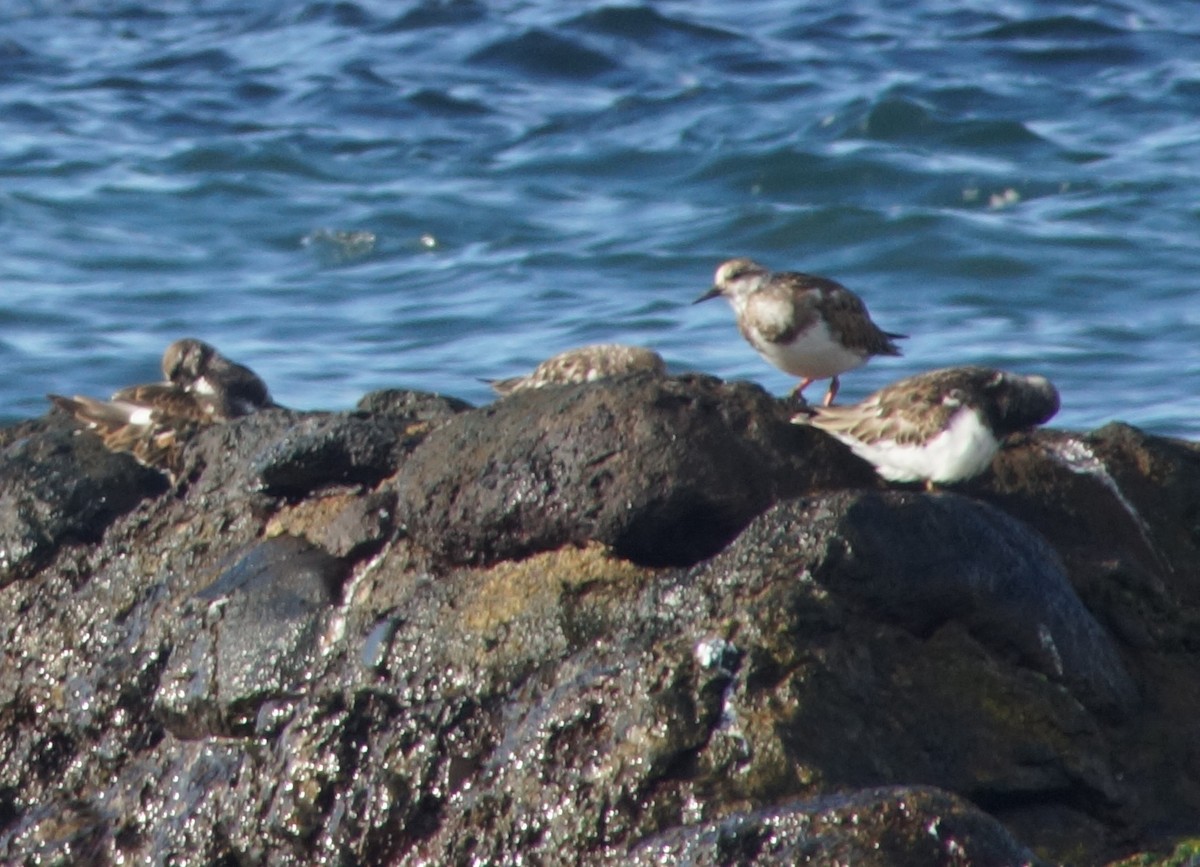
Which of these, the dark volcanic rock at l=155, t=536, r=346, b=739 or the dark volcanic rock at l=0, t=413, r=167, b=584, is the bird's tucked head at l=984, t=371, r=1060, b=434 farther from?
the dark volcanic rock at l=0, t=413, r=167, b=584

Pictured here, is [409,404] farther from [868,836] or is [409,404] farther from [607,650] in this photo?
[868,836]

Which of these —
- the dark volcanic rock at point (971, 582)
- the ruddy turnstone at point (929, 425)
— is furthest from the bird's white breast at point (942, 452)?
the dark volcanic rock at point (971, 582)

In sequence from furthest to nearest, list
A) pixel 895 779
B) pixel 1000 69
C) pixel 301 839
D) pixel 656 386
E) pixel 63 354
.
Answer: pixel 1000 69
pixel 63 354
pixel 656 386
pixel 301 839
pixel 895 779

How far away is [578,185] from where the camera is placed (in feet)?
58.7

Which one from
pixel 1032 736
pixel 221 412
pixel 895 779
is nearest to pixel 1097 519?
pixel 1032 736

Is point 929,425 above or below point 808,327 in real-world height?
above

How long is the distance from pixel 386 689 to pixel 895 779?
129 cm

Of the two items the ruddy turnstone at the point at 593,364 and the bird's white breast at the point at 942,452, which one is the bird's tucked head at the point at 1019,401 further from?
the ruddy turnstone at the point at 593,364

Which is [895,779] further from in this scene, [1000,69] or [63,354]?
[1000,69]

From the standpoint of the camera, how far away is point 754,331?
22.2ft

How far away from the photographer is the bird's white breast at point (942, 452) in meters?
5.48

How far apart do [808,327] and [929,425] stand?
1.20m

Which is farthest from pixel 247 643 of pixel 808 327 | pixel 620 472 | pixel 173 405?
pixel 808 327

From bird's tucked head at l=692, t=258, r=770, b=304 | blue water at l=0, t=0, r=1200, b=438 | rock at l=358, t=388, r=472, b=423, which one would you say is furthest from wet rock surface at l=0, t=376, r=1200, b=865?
blue water at l=0, t=0, r=1200, b=438
